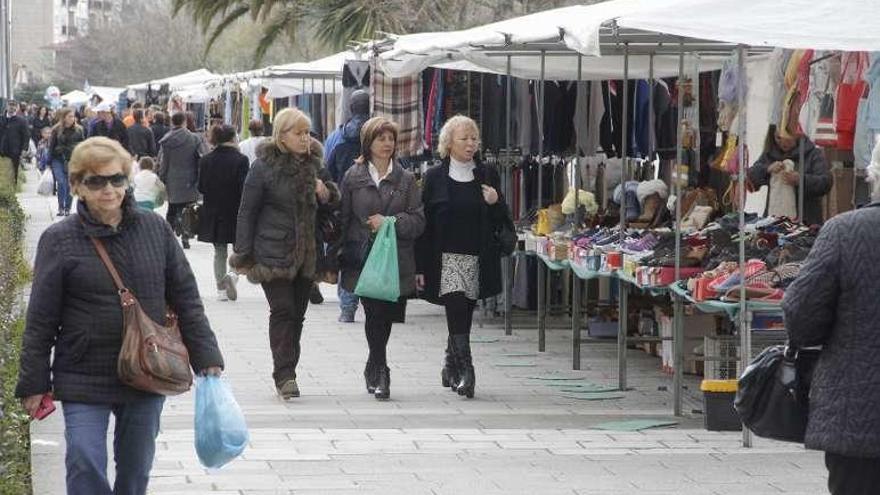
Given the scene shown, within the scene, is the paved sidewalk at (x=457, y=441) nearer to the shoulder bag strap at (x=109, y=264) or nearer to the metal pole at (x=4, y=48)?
the shoulder bag strap at (x=109, y=264)

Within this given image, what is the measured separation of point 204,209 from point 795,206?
20.9 ft

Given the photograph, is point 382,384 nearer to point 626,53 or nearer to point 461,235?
point 461,235

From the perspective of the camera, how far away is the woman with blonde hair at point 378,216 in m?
10.9

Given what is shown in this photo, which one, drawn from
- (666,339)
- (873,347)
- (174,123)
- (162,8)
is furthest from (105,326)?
(162,8)

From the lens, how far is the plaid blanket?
15898 mm

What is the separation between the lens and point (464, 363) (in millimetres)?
11008

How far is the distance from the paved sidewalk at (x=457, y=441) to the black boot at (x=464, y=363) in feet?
0.25

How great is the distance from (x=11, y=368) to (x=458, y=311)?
8.57 ft

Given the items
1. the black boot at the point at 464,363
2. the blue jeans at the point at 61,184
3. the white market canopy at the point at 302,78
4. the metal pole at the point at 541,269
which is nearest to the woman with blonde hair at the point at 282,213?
the black boot at the point at 464,363

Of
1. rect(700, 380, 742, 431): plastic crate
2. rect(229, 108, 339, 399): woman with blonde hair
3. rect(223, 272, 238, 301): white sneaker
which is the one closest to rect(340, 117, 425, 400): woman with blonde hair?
rect(229, 108, 339, 399): woman with blonde hair

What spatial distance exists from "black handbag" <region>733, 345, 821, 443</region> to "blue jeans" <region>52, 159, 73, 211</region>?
23076 millimetres

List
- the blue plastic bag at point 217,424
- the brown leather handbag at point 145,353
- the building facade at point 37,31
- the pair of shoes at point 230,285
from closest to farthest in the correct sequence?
the brown leather handbag at point 145,353 < the blue plastic bag at point 217,424 < the pair of shoes at point 230,285 < the building facade at point 37,31

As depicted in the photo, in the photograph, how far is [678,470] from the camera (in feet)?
28.4

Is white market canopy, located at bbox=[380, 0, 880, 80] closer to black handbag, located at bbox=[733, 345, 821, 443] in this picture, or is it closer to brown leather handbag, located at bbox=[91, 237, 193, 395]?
black handbag, located at bbox=[733, 345, 821, 443]
